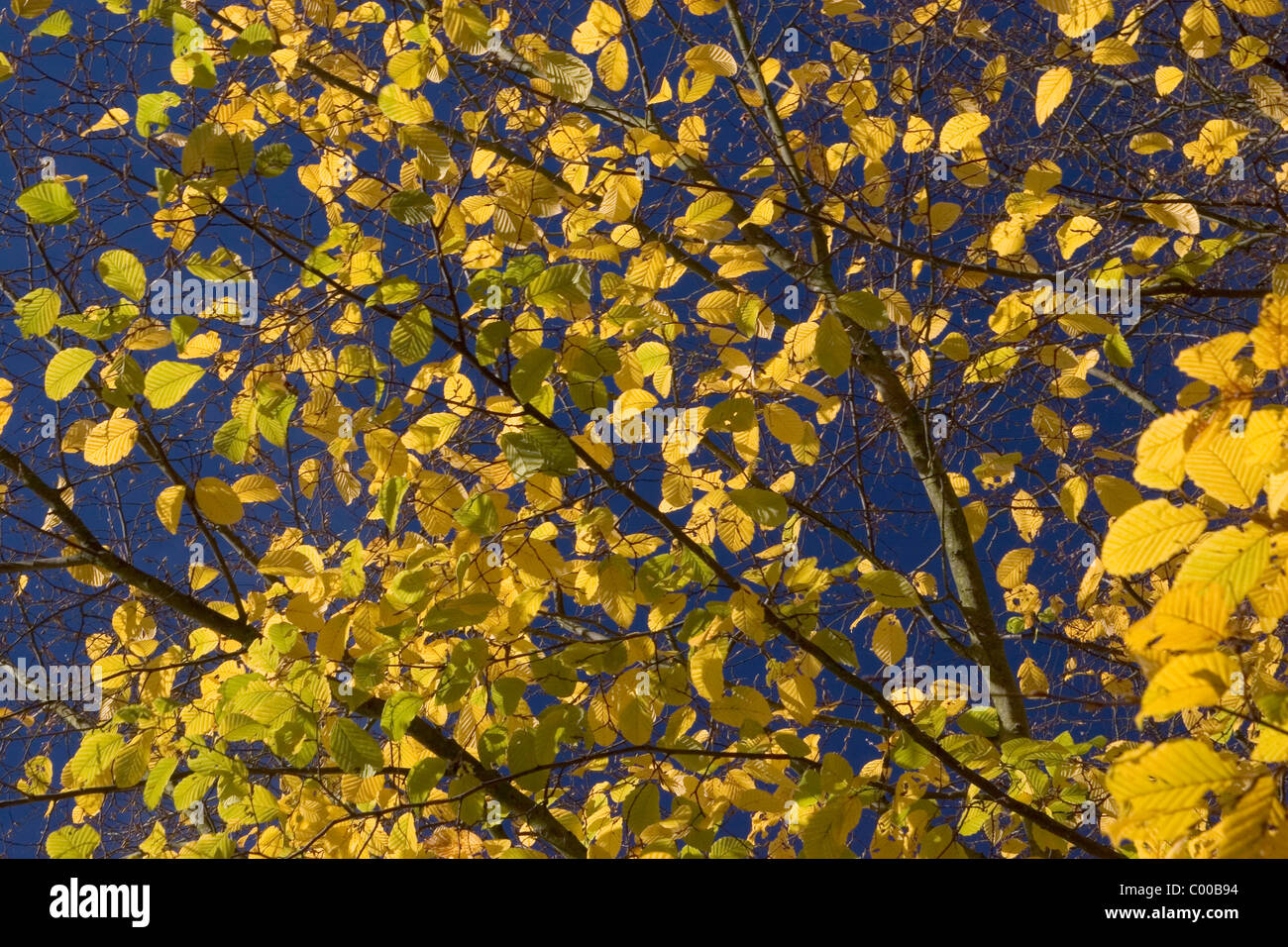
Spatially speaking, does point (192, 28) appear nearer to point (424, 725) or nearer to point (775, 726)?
point (424, 725)

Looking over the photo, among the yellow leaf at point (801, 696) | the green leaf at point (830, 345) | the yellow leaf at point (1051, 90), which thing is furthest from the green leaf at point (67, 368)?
the yellow leaf at point (1051, 90)

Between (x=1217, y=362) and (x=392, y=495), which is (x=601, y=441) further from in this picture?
(x=1217, y=362)

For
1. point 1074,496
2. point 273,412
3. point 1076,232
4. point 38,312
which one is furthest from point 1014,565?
point 38,312

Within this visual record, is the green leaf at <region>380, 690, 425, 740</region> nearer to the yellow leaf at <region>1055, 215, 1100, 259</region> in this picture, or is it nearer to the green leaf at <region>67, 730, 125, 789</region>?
the green leaf at <region>67, 730, 125, 789</region>

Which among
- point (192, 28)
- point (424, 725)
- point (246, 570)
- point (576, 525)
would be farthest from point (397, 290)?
point (246, 570)

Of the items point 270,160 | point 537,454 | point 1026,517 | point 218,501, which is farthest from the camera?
point 1026,517

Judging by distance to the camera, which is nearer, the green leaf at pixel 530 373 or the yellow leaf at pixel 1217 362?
the yellow leaf at pixel 1217 362

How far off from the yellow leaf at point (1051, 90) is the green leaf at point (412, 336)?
161 cm

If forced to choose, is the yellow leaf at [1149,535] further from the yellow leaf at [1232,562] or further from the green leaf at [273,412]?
the green leaf at [273,412]

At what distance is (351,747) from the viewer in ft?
6.06

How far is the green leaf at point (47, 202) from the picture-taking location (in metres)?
1.79

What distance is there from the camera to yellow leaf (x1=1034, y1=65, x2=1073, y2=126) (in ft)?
8.18

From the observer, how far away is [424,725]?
2672mm

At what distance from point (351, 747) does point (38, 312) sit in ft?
3.47
